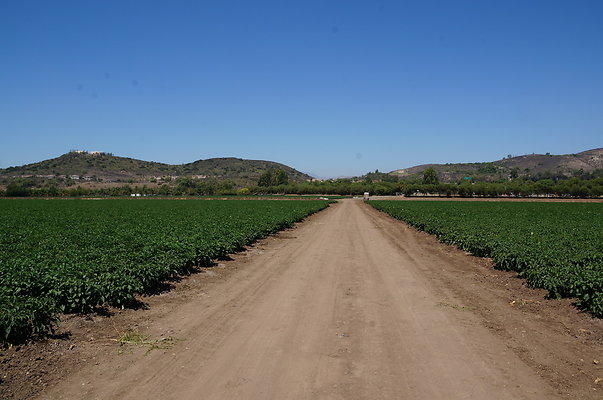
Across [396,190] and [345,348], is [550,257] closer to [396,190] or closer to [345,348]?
[345,348]

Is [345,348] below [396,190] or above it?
below

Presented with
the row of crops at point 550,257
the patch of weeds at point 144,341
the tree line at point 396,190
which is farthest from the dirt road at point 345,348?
the tree line at point 396,190

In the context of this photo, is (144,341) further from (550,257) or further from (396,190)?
(396,190)

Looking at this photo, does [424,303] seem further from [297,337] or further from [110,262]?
[110,262]

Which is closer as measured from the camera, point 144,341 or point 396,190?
point 144,341

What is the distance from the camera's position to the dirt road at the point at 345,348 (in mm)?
6336

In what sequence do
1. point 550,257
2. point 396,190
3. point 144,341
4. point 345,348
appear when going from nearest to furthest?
point 345,348 < point 144,341 < point 550,257 < point 396,190

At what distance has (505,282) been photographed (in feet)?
47.1

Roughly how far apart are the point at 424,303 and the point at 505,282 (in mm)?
4694

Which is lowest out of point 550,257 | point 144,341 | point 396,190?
point 144,341

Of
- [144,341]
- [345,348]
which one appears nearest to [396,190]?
[345,348]

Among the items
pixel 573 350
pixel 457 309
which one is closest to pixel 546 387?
pixel 573 350

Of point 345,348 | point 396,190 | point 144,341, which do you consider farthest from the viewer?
point 396,190

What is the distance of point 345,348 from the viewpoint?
7930mm
